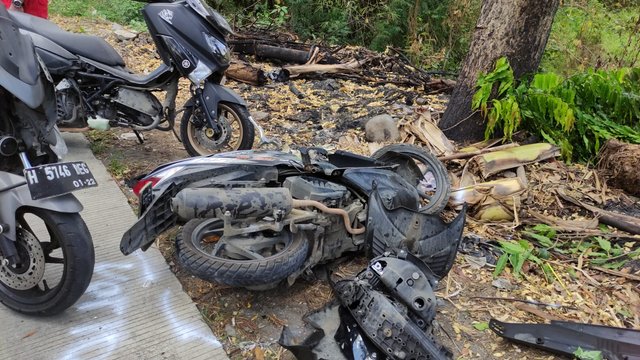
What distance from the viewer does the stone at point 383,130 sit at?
5.19 metres

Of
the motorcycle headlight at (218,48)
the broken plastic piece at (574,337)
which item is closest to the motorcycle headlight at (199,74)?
the motorcycle headlight at (218,48)

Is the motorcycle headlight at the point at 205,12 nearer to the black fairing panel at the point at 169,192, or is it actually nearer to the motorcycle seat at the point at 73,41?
the motorcycle seat at the point at 73,41

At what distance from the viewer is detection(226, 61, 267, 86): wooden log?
23.5ft

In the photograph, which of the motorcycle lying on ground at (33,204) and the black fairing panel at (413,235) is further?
the black fairing panel at (413,235)

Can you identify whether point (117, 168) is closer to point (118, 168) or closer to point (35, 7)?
point (118, 168)

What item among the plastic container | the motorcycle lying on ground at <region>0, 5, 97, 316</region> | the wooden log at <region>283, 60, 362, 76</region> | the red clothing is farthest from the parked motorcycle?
the wooden log at <region>283, 60, 362, 76</region>

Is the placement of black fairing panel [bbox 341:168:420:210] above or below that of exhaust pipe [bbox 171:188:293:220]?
below

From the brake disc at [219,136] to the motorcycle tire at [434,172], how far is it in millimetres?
1509

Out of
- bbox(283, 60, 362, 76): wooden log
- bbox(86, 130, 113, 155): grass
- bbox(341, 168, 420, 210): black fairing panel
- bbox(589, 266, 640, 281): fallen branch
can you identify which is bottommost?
bbox(86, 130, 113, 155): grass

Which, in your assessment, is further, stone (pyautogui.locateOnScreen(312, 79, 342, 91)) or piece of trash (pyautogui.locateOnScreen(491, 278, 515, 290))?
stone (pyautogui.locateOnScreen(312, 79, 342, 91))

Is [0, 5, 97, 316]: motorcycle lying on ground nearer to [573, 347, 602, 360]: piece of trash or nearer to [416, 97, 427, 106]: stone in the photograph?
[573, 347, 602, 360]: piece of trash

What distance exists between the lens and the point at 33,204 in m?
2.32

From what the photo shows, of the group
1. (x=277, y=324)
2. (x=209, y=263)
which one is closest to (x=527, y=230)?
(x=277, y=324)

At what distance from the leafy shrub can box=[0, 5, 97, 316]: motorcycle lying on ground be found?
3952mm
